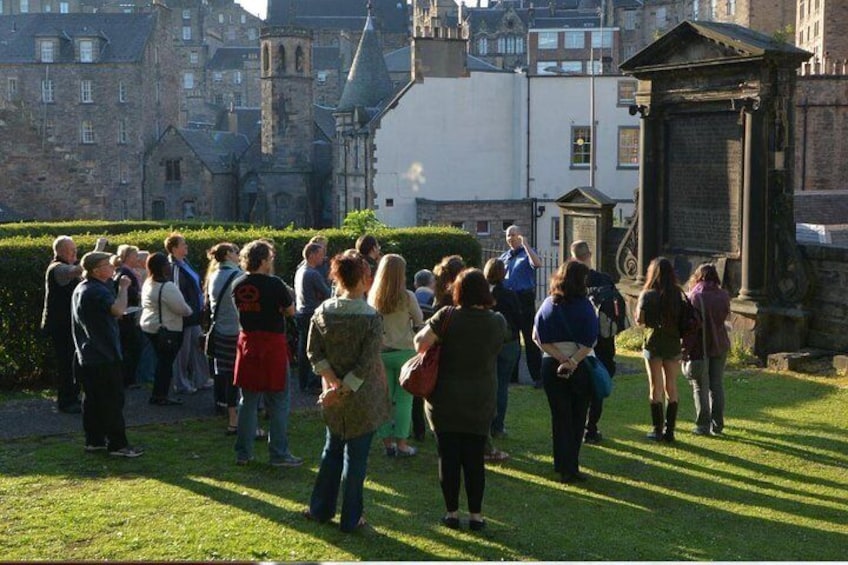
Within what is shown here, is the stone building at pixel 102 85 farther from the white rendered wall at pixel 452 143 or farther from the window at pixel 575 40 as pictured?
the window at pixel 575 40

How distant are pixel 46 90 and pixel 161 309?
69.8 metres

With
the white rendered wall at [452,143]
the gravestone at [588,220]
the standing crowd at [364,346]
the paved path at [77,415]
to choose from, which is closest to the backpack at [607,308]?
the standing crowd at [364,346]

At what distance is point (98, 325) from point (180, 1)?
119 meters

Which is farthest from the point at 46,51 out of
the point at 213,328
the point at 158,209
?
the point at 213,328

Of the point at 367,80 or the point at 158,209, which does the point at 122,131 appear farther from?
the point at 367,80

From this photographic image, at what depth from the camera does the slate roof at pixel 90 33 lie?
76.2 metres

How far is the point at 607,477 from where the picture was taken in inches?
402

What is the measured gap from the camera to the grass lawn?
8078 mm

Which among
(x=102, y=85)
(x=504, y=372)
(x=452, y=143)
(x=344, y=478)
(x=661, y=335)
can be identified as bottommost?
(x=344, y=478)

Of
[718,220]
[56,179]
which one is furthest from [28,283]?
[56,179]

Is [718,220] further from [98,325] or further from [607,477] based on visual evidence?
[98,325]

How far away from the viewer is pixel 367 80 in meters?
61.0

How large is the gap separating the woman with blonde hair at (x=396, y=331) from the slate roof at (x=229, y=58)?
109m

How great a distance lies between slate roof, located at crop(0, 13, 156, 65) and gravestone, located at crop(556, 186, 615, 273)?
59.4m
